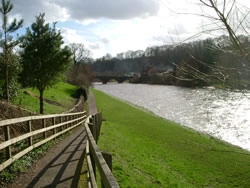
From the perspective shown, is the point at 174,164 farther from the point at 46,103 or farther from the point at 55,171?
the point at 46,103

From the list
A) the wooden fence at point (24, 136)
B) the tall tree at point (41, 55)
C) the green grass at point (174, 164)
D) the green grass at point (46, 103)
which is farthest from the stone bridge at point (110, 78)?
the wooden fence at point (24, 136)

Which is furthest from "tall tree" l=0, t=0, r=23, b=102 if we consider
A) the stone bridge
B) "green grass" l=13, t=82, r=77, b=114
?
the stone bridge

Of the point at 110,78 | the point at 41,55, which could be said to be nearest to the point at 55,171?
the point at 41,55

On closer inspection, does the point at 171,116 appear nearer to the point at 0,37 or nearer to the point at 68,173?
the point at 0,37

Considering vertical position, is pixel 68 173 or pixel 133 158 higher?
pixel 68 173

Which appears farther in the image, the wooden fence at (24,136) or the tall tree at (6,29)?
the tall tree at (6,29)

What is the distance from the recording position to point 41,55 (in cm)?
1577

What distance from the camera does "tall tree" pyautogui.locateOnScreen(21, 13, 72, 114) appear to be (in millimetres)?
15538

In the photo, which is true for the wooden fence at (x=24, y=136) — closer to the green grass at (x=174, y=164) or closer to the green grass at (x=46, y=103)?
the green grass at (x=174, y=164)

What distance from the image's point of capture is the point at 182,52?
4398 millimetres

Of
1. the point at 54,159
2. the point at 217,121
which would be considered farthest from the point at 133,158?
the point at 217,121

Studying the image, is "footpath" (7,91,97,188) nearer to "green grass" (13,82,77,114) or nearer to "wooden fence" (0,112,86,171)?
"wooden fence" (0,112,86,171)

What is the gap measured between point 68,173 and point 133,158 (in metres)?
4.84

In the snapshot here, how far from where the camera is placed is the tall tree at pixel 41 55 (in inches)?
612
